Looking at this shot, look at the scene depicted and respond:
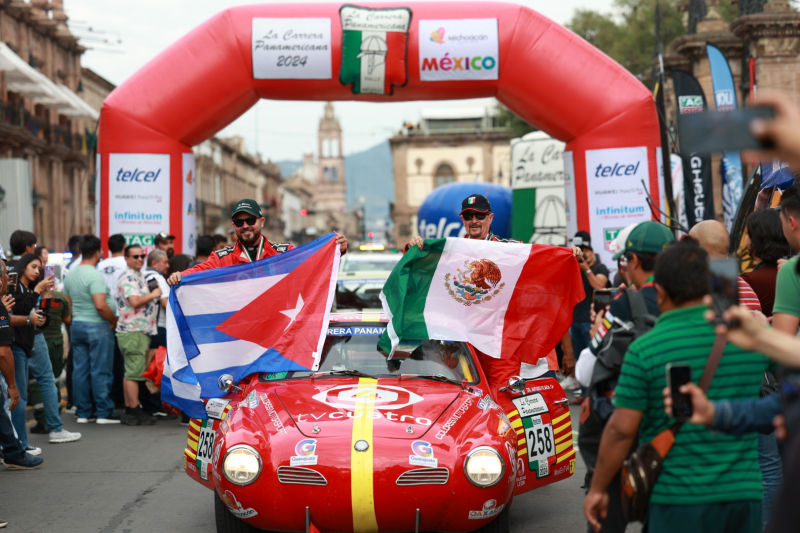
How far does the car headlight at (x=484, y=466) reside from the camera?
224 inches

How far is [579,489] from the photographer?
8289 mm

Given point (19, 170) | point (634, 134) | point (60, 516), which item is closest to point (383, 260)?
point (634, 134)

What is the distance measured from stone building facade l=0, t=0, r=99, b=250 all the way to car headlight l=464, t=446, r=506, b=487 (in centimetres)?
3254

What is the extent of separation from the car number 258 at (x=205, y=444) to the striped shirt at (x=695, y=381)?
11.4 feet

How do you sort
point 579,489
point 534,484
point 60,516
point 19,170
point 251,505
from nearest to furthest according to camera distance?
point 251,505, point 534,484, point 60,516, point 579,489, point 19,170

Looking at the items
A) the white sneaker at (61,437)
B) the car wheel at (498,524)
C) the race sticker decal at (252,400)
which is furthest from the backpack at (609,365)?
the white sneaker at (61,437)

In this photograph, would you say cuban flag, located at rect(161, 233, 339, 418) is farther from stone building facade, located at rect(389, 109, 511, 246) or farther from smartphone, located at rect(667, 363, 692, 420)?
stone building facade, located at rect(389, 109, 511, 246)

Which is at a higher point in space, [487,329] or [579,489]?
[487,329]

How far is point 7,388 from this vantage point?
8.31m

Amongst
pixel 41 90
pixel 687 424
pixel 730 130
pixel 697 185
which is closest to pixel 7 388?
pixel 687 424

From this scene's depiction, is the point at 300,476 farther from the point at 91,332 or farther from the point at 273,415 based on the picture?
the point at 91,332

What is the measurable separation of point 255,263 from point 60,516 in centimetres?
223

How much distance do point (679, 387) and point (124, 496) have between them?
5.62 meters

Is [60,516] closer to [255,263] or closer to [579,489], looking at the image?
[255,263]
